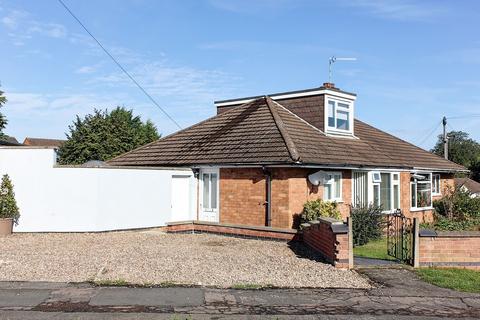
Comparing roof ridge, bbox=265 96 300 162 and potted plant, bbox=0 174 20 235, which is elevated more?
roof ridge, bbox=265 96 300 162

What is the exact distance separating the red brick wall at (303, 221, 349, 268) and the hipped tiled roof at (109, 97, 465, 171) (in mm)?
2877

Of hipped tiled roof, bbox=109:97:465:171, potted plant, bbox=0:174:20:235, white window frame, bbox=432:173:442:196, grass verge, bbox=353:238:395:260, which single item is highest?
hipped tiled roof, bbox=109:97:465:171

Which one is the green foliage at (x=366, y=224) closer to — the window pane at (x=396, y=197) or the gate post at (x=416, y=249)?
the gate post at (x=416, y=249)

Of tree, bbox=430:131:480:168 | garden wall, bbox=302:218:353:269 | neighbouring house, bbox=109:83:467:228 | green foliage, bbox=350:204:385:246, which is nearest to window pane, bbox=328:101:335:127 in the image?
neighbouring house, bbox=109:83:467:228

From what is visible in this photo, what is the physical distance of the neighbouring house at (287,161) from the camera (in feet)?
52.3

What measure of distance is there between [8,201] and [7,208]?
8.7 inches

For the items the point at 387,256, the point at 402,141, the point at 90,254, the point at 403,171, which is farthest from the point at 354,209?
the point at 402,141

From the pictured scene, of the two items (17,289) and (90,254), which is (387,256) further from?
(17,289)

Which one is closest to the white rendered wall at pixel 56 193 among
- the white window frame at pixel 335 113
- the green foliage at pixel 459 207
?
the white window frame at pixel 335 113

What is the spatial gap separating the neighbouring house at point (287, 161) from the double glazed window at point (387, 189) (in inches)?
1.6

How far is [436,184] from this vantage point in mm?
26750

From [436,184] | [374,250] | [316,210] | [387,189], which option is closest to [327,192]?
[316,210]

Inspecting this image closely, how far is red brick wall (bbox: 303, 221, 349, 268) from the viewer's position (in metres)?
10.6

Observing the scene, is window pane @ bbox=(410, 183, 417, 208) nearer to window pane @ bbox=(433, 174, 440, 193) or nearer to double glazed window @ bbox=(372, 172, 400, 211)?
double glazed window @ bbox=(372, 172, 400, 211)
